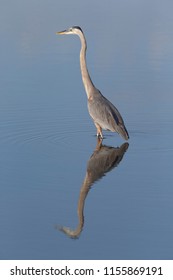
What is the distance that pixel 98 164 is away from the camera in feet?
30.8

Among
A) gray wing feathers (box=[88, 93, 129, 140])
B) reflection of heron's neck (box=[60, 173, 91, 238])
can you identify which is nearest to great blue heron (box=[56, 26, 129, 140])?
gray wing feathers (box=[88, 93, 129, 140])

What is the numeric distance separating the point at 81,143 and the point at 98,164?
2.69 ft

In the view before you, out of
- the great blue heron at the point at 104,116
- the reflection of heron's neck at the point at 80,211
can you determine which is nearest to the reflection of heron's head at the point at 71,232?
the reflection of heron's neck at the point at 80,211

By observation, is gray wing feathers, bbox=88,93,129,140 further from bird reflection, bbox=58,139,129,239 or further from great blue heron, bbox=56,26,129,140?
bird reflection, bbox=58,139,129,239

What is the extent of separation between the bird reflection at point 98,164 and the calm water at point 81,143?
0.04 ft

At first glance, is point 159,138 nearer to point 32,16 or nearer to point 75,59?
point 75,59

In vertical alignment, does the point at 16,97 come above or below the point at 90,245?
above

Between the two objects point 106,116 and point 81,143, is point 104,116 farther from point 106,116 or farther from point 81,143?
point 81,143

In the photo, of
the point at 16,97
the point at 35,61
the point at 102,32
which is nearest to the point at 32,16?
the point at 102,32

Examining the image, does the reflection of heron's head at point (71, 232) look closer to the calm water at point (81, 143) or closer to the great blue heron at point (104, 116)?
the calm water at point (81, 143)

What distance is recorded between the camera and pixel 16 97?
11.7m

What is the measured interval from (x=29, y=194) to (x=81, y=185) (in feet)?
2.03

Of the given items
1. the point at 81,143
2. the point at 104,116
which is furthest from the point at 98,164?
the point at 104,116

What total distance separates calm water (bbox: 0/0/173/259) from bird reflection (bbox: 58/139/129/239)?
0.01 meters
